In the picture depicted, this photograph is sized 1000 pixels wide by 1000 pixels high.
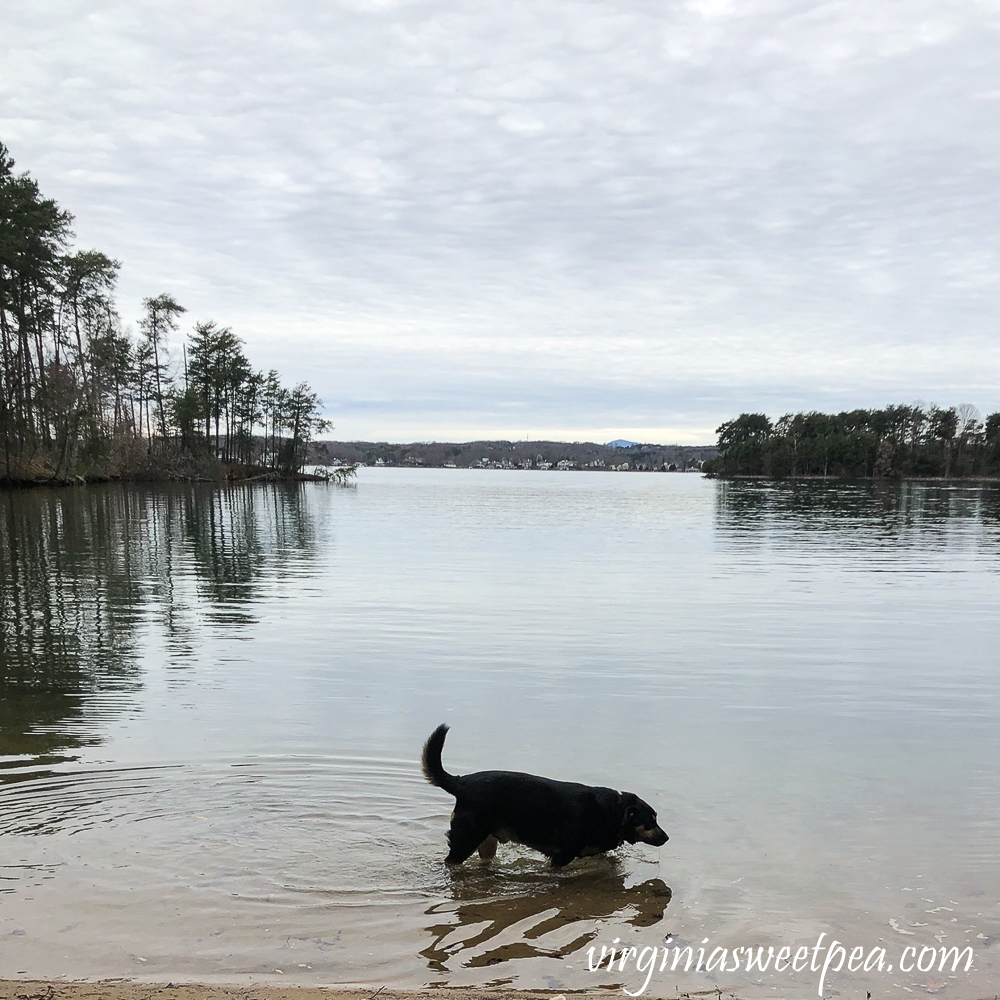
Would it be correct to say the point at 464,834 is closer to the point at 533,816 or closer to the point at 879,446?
the point at 533,816

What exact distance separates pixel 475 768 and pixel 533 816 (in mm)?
2371

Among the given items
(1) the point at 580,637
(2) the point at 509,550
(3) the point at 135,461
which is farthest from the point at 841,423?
(1) the point at 580,637

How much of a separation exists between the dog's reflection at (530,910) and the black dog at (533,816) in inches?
8.2

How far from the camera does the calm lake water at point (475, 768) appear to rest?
5.14 m

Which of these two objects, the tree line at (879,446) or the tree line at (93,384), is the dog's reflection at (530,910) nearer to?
the tree line at (93,384)

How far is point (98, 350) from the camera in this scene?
6912cm

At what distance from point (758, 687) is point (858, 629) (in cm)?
535

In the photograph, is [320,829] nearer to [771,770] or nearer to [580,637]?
[771,770]

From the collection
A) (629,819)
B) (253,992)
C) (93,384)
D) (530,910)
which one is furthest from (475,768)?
(93,384)

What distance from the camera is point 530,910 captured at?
5637 millimetres

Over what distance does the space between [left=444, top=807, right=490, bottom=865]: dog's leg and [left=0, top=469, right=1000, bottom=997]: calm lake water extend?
188 millimetres

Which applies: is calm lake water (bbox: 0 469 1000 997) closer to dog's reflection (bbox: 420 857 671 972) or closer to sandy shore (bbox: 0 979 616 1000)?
dog's reflection (bbox: 420 857 671 972)

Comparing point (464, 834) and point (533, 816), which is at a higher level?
point (533, 816)

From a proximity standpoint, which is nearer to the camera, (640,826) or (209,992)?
(209,992)
